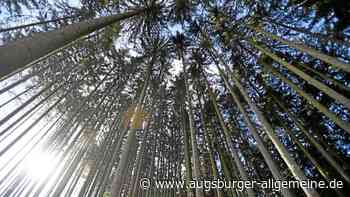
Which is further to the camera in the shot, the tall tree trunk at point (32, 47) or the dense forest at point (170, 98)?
the dense forest at point (170, 98)

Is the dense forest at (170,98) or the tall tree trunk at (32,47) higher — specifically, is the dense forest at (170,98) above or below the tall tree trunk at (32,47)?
above

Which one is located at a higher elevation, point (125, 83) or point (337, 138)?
point (125, 83)

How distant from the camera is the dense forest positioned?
323 cm

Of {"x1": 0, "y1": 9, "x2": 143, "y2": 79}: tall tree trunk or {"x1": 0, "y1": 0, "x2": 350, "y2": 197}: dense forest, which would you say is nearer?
{"x1": 0, "y1": 9, "x2": 143, "y2": 79}: tall tree trunk

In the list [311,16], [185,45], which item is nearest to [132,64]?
[185,45]

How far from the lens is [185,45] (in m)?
5.04

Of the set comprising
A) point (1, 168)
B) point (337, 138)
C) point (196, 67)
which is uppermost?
point (196, 67)

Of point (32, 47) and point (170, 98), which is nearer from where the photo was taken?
point (32, 47)

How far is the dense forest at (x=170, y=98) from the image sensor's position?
3227 mm

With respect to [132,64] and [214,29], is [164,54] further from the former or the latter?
[214,29]

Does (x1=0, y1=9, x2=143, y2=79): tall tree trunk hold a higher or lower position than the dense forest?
lower

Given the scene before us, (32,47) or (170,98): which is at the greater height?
(170,98)

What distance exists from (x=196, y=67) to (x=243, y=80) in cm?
104

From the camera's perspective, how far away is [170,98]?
5168 millimetres
